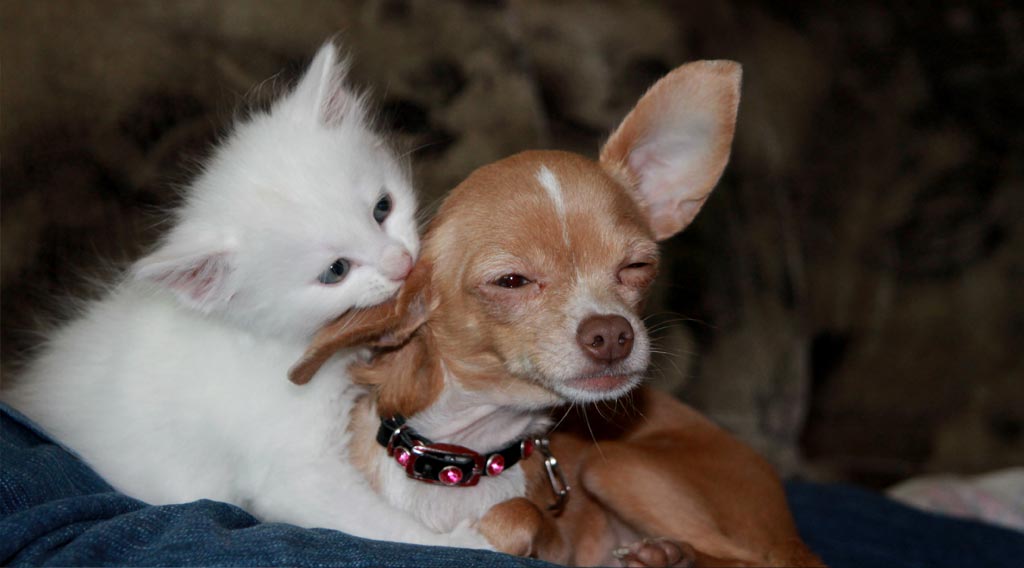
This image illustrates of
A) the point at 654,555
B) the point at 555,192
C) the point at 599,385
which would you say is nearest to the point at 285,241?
the point at 555,192

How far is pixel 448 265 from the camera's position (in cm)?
199

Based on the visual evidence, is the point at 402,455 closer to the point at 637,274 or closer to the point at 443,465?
the point at 443,465

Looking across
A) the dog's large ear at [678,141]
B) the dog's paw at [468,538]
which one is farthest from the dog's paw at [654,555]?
the dog's large ear at [678,141]

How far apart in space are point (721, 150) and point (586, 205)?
0.42 metres

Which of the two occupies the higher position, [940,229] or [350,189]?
[350,189]

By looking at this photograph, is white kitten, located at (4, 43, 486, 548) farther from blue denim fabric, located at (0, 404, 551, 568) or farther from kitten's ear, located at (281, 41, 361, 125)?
blue denim fabric, located at (0, 404, 551, 568)

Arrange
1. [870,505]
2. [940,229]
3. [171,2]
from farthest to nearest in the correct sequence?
[940,229] → [870,505] → [171,2]

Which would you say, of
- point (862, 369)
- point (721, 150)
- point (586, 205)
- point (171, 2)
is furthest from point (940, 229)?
point (171, 2)

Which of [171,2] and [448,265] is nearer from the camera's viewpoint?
[448,265]

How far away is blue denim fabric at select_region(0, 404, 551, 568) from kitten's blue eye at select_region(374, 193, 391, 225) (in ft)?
2.14

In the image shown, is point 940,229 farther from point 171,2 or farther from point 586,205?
point 171,2

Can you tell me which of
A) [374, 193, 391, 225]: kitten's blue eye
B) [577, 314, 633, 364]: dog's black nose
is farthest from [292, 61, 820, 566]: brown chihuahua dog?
[374, 193, 391, 225]: kitten's blue eye

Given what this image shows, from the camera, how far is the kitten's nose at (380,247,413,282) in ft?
6.05

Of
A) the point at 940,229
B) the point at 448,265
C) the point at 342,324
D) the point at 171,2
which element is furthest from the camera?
the point at 940,229
